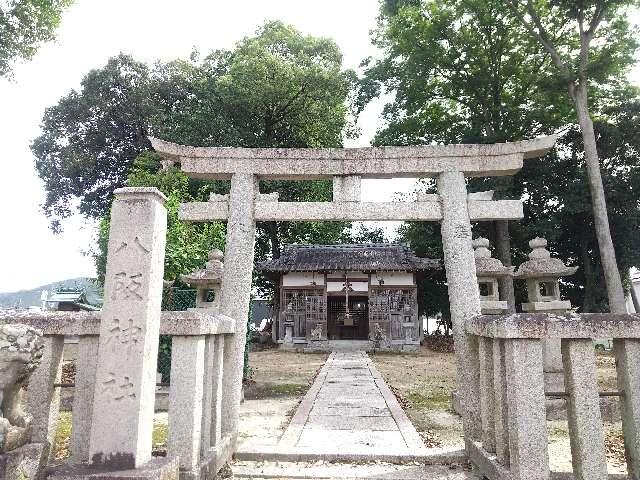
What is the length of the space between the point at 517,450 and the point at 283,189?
72.3 ft

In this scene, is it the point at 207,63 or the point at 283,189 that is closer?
the point at 283,189

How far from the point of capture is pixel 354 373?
14.2 m

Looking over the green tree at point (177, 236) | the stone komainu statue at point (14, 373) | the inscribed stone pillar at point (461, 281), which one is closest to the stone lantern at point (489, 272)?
the inscribed stone pillar at point (461, 281)

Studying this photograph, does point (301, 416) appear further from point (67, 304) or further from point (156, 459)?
point (67, 304)

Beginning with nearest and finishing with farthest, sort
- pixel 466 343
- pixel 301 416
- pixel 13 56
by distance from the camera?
pixel 466 343, pixel 301 416, pixel 13 56

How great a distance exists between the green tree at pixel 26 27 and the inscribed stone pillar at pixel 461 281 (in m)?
17.1

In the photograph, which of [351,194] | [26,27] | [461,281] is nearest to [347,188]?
[351,194]

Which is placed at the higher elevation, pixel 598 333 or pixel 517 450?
pixel 598 333

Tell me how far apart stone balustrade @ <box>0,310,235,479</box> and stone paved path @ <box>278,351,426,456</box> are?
2.14 meters

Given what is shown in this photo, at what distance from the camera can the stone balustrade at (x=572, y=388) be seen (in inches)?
154

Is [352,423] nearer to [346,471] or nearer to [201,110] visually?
[346,471]

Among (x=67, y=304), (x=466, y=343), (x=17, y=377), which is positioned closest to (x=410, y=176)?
(x=466, y=343)

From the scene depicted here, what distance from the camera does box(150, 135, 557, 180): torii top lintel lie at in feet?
22.1

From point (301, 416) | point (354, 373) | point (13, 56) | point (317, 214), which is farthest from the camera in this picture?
point (13, 56)
